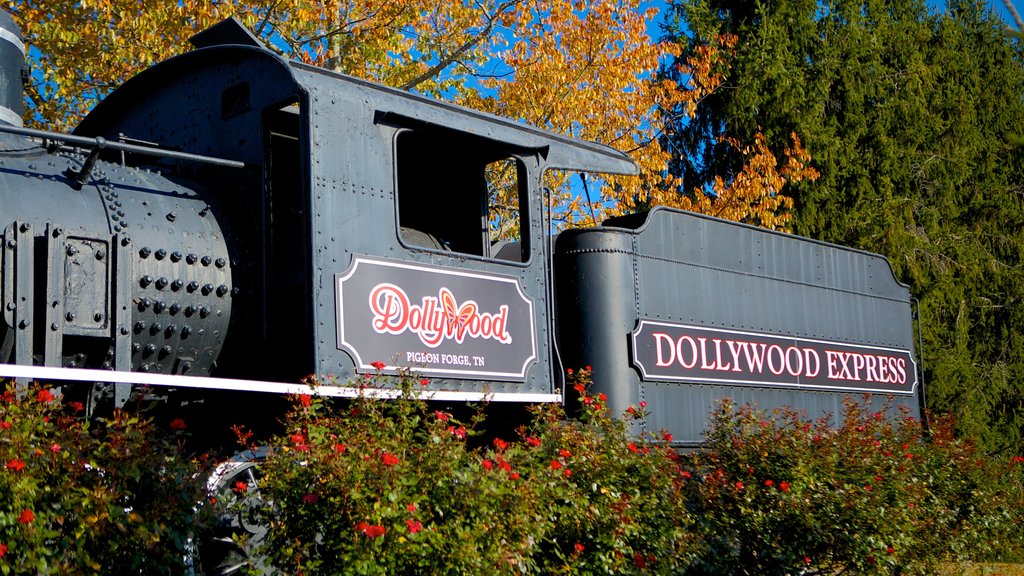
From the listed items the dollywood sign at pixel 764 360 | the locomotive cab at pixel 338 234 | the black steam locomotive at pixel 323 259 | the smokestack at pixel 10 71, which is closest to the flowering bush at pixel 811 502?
the dollywood sign at pixel 764 360

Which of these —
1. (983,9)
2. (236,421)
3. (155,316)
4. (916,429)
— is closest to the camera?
(155,316)

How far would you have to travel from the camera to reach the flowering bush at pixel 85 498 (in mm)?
3545

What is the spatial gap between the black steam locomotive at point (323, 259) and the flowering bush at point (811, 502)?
0.82m

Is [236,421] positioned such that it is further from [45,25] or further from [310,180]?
[45,25]

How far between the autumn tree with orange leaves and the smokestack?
24.2 ft

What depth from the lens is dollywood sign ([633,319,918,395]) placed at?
7281 mm

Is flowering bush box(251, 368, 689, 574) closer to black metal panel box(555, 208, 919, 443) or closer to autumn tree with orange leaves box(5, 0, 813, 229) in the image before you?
black metal panel box(555, 208, 919, 443)

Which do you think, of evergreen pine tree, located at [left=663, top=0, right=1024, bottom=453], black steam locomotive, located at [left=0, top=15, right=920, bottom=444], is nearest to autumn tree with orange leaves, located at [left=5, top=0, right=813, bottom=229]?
evergreen pine tree, located at [left=663, top=0, right=1024, bottom=453]

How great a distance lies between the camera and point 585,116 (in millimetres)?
15703

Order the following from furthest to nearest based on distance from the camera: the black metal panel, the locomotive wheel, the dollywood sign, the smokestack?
the dollywood sign → the black metal panel → the smokestack → the locomotive wheel

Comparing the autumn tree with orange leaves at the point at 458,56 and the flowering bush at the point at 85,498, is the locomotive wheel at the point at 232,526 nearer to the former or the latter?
the flowering bush at the point at 85,498

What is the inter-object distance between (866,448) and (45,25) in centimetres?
1186

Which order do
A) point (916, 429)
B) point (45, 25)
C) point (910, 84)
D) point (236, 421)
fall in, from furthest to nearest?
point (910, 84) < point (45, 25) < point (916, 429) < point (236, 421)

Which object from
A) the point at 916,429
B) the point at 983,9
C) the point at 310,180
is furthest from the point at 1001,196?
the point at 310,180
